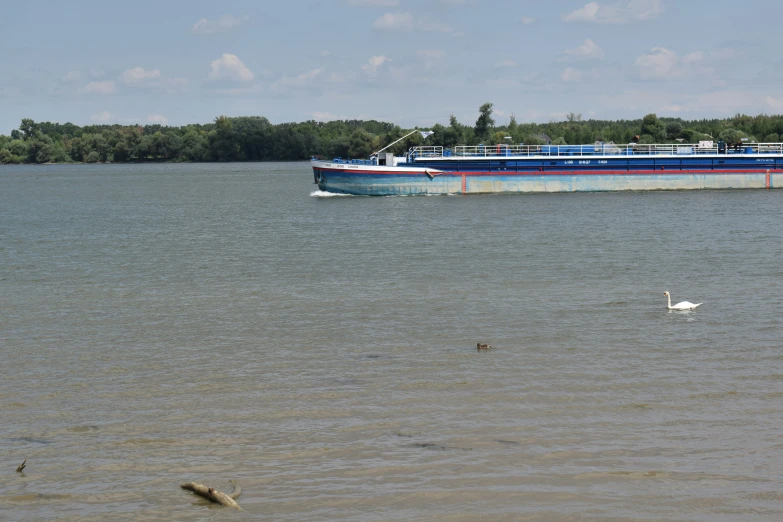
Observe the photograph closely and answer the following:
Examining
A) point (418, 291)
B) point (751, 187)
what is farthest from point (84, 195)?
point (418, 291)

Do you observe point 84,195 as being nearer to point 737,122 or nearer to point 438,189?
point 438,189

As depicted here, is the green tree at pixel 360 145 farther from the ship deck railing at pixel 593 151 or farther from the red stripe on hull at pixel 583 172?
the red stripe on hull at pixel 583 172

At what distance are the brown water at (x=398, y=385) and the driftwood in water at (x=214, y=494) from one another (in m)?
0.12

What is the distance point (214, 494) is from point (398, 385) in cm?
540

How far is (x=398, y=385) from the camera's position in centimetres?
1530

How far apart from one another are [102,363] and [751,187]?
67706 mm

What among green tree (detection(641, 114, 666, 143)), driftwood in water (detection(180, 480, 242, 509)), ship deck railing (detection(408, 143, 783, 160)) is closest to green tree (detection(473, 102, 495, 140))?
ship deck railing (detection(408, 143, 783, 160))

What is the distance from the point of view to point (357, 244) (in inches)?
1565

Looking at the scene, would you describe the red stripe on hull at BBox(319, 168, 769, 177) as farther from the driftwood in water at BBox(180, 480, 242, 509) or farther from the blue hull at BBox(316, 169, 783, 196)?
the driftwood in water at BBox(180, 480, 242, 509)

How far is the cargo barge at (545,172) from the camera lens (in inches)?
2758

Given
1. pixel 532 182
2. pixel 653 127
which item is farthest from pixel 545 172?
pixel 653 127

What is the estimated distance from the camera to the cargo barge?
7006 centimetres

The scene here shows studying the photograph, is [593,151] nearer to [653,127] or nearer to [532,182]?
[532,182]

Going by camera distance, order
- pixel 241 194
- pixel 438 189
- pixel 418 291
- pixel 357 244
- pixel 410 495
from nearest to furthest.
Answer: pixel 410 495
pixel 418 291
pixel 357 244
pixel 438 189
pixel 241 194
